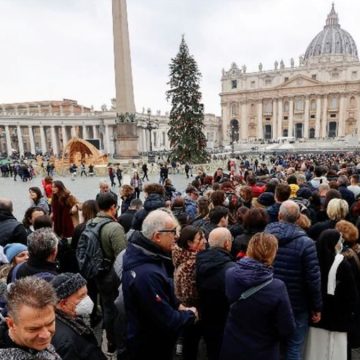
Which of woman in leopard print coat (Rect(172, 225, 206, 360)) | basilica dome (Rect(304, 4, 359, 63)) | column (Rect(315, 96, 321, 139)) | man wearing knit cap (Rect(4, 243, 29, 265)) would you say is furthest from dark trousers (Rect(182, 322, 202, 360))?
basilica dome (Rect(304, 4, 359, 63))

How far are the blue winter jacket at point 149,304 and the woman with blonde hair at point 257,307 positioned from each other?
426 mm

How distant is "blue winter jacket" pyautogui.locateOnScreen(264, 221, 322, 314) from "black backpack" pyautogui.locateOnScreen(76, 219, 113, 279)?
1902 millimetres

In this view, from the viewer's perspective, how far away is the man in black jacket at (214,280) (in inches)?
122

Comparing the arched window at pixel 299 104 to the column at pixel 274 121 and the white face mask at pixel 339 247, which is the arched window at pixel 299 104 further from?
the white face mask at pixel 339 247

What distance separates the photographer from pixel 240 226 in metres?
4.71

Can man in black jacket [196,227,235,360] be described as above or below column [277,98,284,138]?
below

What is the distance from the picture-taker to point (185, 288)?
11.1ft

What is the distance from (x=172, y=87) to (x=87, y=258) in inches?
1185

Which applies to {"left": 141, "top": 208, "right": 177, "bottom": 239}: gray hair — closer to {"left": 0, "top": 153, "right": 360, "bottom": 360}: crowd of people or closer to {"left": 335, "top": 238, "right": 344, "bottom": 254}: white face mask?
{"left": 0, "top": 153, "right": 360, "bottom": 360}: crowd of people

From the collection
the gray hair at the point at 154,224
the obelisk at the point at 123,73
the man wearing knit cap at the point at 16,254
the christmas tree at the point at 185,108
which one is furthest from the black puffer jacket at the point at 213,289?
the christmas tree at the point at 185,108

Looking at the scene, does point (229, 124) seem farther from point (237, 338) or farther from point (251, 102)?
point (237, 338)

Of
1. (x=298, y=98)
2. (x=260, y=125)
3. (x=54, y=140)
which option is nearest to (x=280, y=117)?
(x=260, y=125)

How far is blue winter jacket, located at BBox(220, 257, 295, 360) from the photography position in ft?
8.39

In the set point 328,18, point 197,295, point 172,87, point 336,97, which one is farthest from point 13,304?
point 328,18
